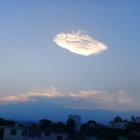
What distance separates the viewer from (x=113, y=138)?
1884 inches

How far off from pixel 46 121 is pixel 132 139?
37029 millimetres

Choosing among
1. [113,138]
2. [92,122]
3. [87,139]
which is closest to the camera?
[113,138]

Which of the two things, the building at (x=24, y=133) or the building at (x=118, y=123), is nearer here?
the building at (x=24, y=133)

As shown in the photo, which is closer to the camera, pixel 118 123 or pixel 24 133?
pixel 24 133

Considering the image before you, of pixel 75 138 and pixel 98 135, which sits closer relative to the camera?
pixel 98 135

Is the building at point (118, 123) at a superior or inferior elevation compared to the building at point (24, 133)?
superior

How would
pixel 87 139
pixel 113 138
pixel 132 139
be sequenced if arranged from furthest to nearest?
1. pixel 87 139
2. pixel 113 138
3. pixel 132 139

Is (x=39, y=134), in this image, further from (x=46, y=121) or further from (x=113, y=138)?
(x=46, y=121)

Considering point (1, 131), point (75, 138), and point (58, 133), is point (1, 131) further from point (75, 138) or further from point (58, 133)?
point (75, 138)

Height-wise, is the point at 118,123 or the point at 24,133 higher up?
the point at 118,123

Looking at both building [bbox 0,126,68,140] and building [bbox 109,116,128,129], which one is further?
building [bbox 109,116,128,129]

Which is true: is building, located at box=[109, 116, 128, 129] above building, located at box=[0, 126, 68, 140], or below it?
above

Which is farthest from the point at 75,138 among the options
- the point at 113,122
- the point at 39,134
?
the point at 113,122

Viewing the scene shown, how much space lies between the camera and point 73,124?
7631 cm
